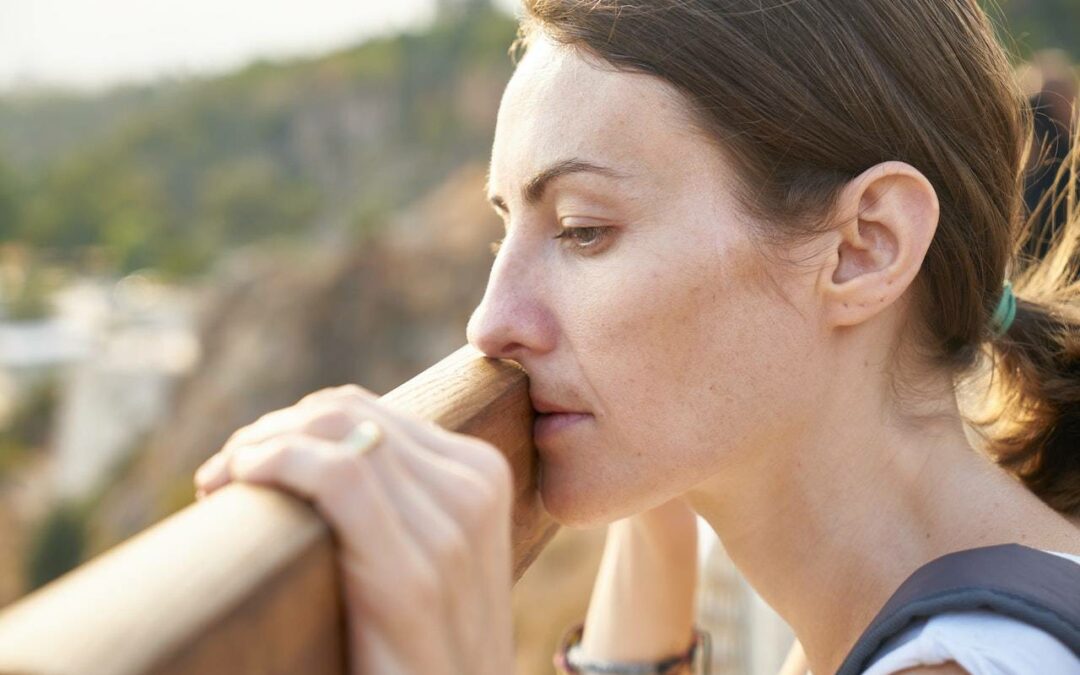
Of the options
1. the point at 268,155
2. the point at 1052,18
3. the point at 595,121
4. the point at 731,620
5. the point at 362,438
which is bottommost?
the point at 268,155

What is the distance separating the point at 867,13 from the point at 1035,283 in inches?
28.4

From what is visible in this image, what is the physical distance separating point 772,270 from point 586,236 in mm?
244

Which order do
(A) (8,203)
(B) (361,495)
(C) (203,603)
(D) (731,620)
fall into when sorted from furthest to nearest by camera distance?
(A) (8,203) < (D) (731,620) < (B) (361,495) < (C) (203,603)

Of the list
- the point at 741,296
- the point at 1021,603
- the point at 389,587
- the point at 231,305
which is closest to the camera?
the point at 389,587

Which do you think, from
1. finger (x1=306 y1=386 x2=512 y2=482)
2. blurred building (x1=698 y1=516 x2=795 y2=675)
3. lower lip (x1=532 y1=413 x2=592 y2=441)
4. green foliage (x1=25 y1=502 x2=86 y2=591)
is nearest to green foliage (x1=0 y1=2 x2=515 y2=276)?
green foliage (x1=25 y1=502 x2=86 y2=591)

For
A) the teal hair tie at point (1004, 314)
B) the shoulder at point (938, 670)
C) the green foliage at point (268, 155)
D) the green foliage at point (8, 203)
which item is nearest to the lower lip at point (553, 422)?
the shoulder at point (938, 670)

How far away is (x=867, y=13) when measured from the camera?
1.41 m

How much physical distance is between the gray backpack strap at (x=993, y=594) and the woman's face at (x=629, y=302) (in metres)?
0.28

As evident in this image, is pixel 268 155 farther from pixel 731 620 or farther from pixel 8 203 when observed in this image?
pixel 731 620

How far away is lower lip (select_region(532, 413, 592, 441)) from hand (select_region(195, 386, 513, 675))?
1.64ft

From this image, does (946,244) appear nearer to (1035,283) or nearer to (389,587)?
(1035,283)

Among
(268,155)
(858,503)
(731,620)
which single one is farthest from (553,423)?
(268,155)

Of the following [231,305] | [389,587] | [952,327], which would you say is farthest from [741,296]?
[231,305]

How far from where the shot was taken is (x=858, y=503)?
153 centimetres
